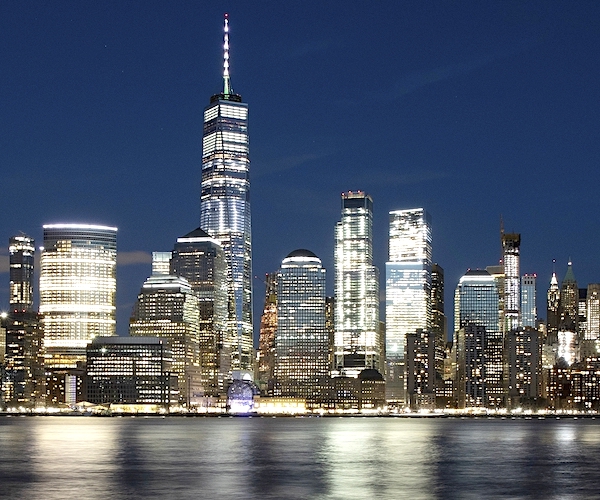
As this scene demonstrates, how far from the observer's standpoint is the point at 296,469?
117 meters

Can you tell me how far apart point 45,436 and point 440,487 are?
104 metres

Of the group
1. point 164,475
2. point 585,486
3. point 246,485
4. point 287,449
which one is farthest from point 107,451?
point 585,486

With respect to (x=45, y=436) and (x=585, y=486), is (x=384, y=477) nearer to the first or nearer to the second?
(x=585, y=486)

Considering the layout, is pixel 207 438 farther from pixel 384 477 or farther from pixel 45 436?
pixel 384 477

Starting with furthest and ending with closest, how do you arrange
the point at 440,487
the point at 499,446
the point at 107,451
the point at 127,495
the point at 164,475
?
the point at 499,446
the point at 107,451
the point at 164,475
the point at 440,487
the point at 127,495

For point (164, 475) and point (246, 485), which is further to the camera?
point (164, 475)

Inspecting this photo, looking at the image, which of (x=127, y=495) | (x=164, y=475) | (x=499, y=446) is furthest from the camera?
(x=499, y=446)

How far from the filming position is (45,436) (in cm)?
18862

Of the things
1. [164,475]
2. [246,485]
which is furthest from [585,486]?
[164,475]

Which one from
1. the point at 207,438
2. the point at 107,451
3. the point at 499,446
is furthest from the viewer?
the point at 207,438

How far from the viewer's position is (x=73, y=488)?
94.8 metres

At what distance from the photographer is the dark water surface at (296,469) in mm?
93812

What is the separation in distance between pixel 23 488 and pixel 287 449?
204ft

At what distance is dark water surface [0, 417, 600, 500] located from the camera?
9381 centimetres
